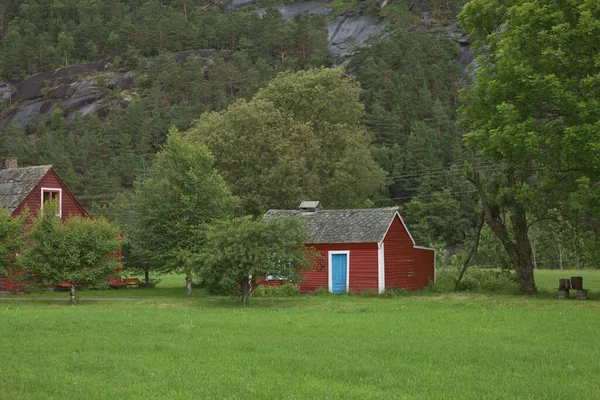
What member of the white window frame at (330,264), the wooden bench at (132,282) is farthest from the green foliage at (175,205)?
the wooden bench at (132,282)

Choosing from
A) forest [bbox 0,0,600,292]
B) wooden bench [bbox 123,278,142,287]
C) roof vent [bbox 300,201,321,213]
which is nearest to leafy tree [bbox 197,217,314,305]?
forest [bbox 0,0,600,292]

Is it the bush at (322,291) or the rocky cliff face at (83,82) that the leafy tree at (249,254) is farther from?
the rocky cliff face at (83,82)

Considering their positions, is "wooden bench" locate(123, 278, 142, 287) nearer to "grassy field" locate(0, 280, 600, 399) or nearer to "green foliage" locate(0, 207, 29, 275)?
"green foliage" locate(0, 207, 29, 275)

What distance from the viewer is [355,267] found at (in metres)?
33.6

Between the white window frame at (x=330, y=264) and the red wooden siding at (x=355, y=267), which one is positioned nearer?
the red wooden siding at (x=355, y=267)

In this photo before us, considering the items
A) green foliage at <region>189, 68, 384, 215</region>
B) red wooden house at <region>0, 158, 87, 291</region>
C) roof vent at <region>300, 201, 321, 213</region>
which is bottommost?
roof vent at <region>300, 201, 321, 213</region>

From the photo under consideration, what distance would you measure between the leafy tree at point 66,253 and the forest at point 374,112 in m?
15.5

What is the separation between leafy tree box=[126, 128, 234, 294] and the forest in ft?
29.7

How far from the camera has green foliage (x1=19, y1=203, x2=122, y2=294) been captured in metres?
28.9

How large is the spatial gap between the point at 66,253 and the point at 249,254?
873 cm

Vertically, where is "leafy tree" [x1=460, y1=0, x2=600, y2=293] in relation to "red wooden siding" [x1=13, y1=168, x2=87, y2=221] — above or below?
above

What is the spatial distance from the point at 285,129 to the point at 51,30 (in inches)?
4930

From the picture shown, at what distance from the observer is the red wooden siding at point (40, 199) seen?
38781 mm

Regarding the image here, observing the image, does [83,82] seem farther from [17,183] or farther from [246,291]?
[246,291]
